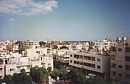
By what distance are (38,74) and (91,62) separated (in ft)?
6.00

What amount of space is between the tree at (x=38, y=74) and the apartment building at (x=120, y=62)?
1187mm

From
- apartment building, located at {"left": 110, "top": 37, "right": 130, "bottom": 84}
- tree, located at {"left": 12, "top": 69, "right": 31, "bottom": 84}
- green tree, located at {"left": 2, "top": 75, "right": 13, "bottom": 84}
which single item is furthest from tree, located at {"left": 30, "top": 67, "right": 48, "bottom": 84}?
apartment building, located at {"left": 110, "top": 37, "right": 130, "bottom": 84}

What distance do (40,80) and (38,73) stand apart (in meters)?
0.15

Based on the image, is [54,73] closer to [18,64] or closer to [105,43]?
[18,64]

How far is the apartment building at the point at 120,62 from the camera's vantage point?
360 centimetres

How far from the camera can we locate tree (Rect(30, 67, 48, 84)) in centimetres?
327

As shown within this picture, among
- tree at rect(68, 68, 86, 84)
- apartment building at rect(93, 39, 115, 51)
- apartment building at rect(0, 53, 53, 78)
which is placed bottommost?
tree at rect(68, 68, 86, 84)

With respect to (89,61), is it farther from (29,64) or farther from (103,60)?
(29,64)

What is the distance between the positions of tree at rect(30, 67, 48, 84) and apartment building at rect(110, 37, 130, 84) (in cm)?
119

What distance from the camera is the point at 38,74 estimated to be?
3.35m

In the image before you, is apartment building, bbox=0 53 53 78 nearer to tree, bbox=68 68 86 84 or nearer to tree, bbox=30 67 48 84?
tree, bbox=30 67 48 84

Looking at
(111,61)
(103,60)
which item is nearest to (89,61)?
(103,60)

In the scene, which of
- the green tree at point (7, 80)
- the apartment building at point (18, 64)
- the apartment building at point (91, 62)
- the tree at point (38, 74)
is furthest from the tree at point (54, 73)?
the apartment building at point (91, 62)

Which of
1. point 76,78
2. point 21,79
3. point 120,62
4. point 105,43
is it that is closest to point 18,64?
point 21,79
